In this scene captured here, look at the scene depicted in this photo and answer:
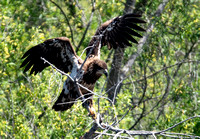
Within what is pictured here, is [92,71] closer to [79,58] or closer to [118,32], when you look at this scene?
[79,58]

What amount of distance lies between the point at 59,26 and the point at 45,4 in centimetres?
147

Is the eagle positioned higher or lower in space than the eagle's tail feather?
higher

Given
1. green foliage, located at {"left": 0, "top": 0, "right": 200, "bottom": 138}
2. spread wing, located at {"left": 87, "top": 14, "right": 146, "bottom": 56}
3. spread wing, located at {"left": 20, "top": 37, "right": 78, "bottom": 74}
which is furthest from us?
green foliage, located at {"left": 0, "top": 0, "right": 200, "bottom": 138}

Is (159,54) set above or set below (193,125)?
above

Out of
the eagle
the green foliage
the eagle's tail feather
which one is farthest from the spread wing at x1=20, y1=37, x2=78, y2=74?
the eagle's tail feather

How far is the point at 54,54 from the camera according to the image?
518 centimetres

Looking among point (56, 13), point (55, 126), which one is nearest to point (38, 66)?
point (55, 126)

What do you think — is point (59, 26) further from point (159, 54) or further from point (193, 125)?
point (193, 125)

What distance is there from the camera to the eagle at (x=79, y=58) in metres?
4.77

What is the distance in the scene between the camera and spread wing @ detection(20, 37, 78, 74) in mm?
5000

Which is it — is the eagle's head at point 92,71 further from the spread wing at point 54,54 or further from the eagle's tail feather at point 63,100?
the eagle's tail feather at point 63,100

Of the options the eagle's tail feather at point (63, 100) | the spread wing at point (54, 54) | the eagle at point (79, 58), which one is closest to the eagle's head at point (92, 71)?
the eagle at point (79, 58)

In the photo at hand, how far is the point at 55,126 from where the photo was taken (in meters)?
5.48

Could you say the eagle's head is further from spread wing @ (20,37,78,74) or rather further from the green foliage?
the green foliage
